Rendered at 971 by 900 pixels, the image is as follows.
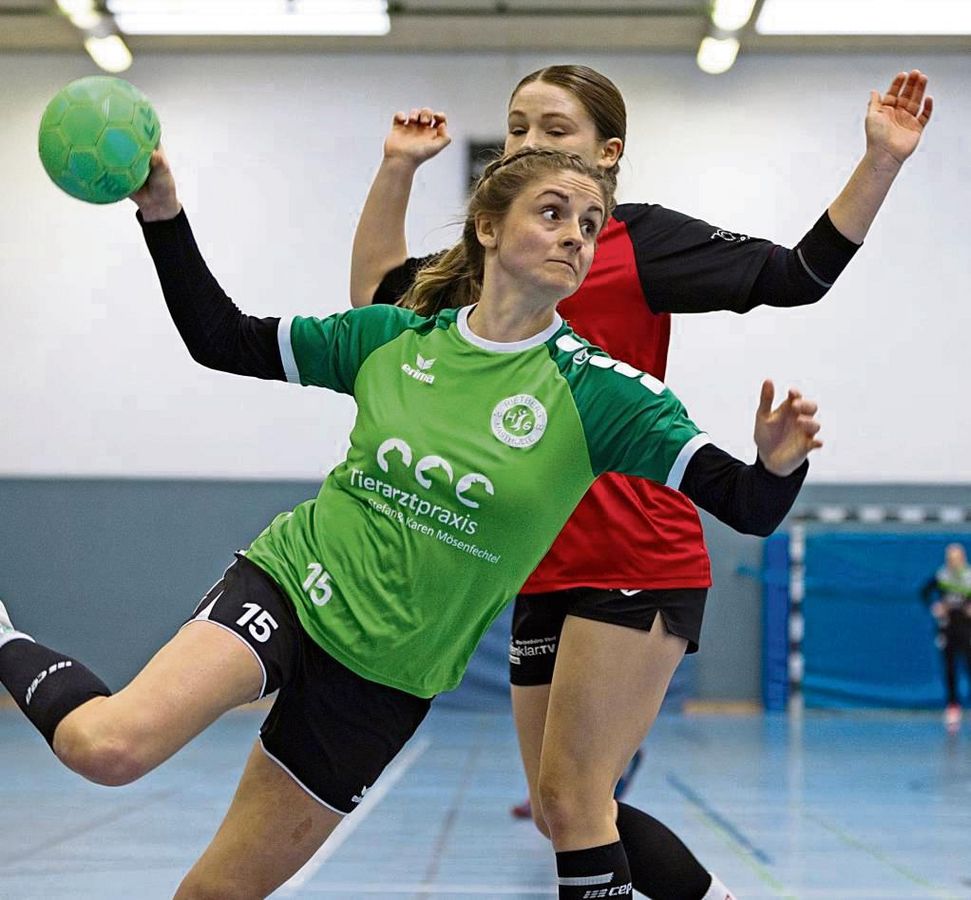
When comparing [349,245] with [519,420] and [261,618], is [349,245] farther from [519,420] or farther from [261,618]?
[261,618]

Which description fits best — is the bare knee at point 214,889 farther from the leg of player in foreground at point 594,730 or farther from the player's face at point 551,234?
the player's face at point 551,234

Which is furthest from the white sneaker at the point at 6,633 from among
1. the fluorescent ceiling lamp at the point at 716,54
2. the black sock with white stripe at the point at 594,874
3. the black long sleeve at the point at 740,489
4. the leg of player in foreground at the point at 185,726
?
the fluorescent ceiling lamp at the point at 716,54

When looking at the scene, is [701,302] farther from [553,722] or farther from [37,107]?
[37,107]

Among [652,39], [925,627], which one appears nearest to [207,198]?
[652,39]

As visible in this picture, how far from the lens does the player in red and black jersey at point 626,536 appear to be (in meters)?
2.46

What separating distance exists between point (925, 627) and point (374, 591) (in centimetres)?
1015

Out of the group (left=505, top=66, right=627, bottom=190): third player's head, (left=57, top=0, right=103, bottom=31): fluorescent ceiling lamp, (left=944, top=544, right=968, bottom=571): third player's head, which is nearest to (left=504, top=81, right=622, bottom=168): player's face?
(left=505, top=66, right=627, bottom=190): third player's head

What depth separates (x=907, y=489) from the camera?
11680mm

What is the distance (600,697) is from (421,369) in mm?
721

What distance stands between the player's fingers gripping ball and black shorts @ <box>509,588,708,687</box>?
1155 millimetres

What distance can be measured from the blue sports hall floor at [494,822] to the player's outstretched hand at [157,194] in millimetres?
2390

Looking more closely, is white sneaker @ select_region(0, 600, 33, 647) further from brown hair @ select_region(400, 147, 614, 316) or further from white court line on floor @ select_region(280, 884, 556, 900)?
white court line on floor @ select_region(280, 884, 556, 900)

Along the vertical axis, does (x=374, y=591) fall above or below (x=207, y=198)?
below

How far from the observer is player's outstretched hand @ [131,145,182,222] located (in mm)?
2314
